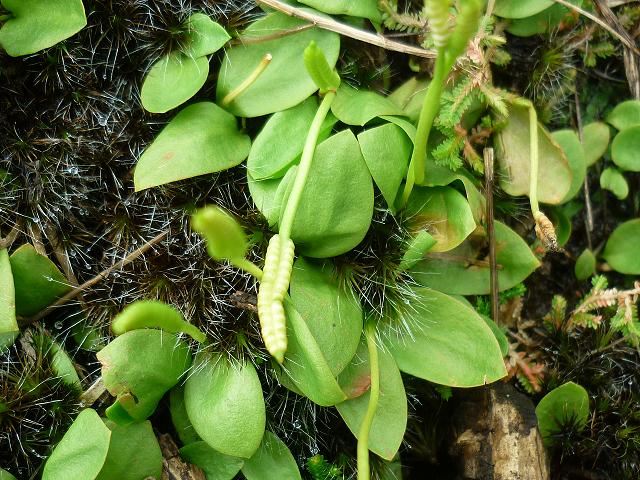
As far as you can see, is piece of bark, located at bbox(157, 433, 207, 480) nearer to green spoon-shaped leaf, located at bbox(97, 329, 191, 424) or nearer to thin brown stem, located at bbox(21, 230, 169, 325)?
green spoon-shaped leaf, located at bbox(97, 329, 191, 424)

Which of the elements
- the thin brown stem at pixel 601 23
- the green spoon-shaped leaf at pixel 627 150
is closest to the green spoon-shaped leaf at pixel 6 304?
the thin brown stem at pixel 601 23

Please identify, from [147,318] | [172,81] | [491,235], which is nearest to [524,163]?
[491,235]

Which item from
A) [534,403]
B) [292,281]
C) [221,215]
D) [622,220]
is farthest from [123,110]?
[622,220]

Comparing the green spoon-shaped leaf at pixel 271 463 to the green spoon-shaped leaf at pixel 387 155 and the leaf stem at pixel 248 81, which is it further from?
the leaf stem at pixel 248 81

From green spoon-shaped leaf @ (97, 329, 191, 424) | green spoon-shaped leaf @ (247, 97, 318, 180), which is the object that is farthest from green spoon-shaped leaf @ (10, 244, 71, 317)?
green spoon-shaped leaf @ (247, 97, 318, 180)

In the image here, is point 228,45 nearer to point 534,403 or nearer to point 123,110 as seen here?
point 123,110

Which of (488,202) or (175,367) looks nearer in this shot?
(175,367)
